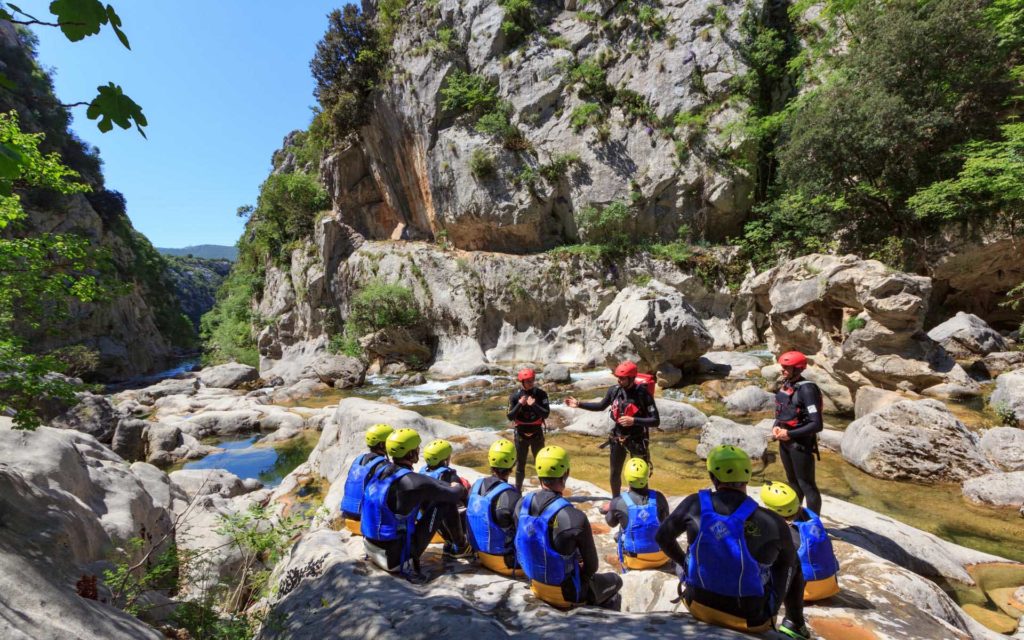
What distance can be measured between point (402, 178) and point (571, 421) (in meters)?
22.4

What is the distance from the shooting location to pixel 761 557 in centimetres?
273

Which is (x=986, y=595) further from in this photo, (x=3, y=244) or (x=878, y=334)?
(x=3, y=244)

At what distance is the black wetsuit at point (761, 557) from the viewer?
273 centimetres

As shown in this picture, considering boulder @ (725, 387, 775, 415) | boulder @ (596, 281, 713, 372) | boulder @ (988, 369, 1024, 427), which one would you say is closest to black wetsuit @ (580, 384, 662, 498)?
boulder @ (725, 387, 775, 415)

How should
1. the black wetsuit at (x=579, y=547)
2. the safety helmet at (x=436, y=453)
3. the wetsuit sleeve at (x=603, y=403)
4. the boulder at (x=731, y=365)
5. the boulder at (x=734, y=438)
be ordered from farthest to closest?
the boulder at (x=731, y=365) < the boulder at (x=734, y=438) < the wetsuit sleeve at (x=603, y=403) < the safety helmet at (x=436, y=453) < the black wetsuit at (x=579, y=547)

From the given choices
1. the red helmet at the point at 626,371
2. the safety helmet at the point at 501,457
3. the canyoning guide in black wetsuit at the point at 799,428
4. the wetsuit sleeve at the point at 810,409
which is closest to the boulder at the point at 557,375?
the red helmet at the point at 626,371

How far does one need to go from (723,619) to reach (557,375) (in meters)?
14.5

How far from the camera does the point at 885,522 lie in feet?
17.3

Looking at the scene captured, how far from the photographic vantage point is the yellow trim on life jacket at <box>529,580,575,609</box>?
3.32 metres

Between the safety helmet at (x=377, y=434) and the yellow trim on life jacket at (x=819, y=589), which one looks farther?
the safety helmet at (x=377, y=434)

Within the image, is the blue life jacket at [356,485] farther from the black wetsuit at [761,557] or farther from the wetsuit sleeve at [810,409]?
the wetsuit sleeve at [810,409]

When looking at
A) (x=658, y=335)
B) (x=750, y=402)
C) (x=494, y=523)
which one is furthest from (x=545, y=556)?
(x=658, y=335)

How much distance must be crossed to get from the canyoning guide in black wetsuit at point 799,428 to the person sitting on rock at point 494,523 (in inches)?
114

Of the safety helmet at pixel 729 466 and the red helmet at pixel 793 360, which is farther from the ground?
the red helmet at pixel 793 360
